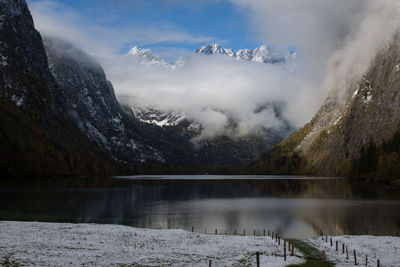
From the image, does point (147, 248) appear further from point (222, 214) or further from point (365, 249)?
point (222, 214)

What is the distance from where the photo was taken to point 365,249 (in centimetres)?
4500

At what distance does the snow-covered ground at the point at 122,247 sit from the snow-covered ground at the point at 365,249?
4.42 meters

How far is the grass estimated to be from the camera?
123ft

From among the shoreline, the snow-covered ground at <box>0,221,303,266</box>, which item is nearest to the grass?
the shoreline

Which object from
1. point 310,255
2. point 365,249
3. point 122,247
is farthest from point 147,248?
point 365,249

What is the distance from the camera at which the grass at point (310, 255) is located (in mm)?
37375

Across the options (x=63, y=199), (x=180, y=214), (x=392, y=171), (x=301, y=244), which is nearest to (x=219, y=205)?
(x=180, y=214)

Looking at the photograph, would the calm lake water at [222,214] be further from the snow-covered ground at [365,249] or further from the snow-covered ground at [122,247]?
the snow-covered ground at [122,247]

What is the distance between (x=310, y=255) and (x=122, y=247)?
20.5 metres

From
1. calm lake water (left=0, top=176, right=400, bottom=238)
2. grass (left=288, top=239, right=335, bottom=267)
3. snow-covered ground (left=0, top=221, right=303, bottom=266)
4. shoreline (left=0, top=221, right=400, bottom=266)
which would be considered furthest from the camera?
calm lake water (left=0, top=176, right=400, bottom=238)

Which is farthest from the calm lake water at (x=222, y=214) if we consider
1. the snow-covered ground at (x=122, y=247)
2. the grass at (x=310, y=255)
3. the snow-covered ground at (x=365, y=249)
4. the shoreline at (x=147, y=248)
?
the snow-covered ground at (x=122, y=247)

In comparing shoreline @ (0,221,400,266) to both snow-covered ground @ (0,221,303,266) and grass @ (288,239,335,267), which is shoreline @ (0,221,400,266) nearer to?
snow-covered ground @ (0,221,303,266)

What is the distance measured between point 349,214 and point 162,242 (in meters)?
45.8

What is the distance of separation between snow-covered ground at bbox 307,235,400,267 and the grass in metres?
0.95
